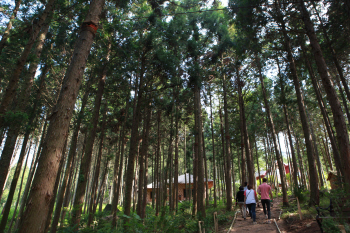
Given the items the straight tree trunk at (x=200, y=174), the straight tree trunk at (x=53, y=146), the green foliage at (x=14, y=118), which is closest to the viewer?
the straight tree trunk at (x=53, y=146)

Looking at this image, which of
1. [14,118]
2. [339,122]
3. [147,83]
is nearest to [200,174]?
[147,83]

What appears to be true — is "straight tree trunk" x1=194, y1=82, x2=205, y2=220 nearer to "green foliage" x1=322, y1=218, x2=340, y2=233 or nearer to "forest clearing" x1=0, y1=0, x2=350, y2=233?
"forest clearing" x1=0, y1=0, x2=350, y2=233

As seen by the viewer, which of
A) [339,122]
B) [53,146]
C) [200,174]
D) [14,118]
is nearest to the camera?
[53,146]

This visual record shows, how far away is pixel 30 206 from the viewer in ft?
8.02

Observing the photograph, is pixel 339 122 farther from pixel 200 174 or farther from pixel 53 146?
pixel 53 146

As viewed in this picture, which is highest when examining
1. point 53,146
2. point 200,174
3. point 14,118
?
point 14,118

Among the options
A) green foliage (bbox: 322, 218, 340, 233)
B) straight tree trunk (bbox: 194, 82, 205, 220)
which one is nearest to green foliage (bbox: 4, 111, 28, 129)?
straight tree trunk (bbox: 194, 82, 205, 220)

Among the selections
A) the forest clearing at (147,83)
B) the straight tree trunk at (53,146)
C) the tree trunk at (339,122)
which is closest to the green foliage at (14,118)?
the forest clearing at (147,83)

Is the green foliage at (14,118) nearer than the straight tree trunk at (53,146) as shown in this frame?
No

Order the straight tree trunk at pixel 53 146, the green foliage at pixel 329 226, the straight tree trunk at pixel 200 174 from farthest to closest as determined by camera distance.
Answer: the straight tree trunk at pixel 200 174 → the green foliage at pixel 329 226 → the straight tree trunk at pixel 53 146

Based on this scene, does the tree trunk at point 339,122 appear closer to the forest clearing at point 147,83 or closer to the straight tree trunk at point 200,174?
the forest clearing at point 147,83

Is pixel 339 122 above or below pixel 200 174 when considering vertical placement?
above

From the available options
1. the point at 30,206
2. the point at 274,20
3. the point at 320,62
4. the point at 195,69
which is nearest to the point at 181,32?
the point at 195,69

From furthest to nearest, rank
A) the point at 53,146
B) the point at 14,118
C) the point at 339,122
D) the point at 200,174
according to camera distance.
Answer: the point at 200,174 < the point at 14,118 < the point at 339,122 < the point at 53,146
